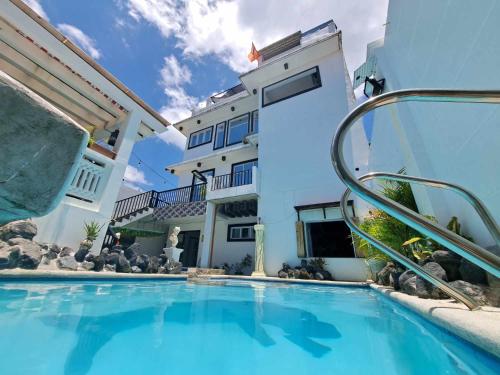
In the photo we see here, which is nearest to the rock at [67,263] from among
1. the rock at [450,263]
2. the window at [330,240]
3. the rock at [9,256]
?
the rock at [9,256]

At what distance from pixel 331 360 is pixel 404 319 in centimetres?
162

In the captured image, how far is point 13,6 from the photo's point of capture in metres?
4.93

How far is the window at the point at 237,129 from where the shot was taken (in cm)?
1270

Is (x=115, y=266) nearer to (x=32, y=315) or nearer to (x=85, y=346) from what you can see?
(x=32, y=315)

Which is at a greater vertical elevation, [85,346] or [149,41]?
[149,41]

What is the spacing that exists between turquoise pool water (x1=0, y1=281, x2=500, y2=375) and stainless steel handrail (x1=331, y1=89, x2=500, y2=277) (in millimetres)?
800

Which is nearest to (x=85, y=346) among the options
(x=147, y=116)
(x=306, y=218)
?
(x=306, y=218)

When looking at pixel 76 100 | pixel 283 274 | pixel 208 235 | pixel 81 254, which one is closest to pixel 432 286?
pixel 283 274

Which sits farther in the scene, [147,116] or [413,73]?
[147,116]

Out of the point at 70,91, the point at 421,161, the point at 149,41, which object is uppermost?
the point at 149,41

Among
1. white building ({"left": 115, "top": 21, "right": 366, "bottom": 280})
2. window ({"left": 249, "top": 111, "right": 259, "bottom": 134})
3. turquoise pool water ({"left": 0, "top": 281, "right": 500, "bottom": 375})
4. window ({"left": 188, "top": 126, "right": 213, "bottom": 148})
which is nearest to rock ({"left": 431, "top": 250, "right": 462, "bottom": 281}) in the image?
turquoise pool water ({"left": 0, "top": 281, "right": 500, "bottom": 375})

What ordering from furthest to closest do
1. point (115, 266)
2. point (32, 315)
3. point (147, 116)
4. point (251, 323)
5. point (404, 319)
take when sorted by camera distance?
point (147, 116) < point (115, 266) < point (404, 319) < point (251, 323) < point (32, 315)

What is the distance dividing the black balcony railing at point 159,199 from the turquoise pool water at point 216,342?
9.02 metres

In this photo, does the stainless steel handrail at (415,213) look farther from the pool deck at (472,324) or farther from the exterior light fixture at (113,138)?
the exterior light fixture at (113,138)
